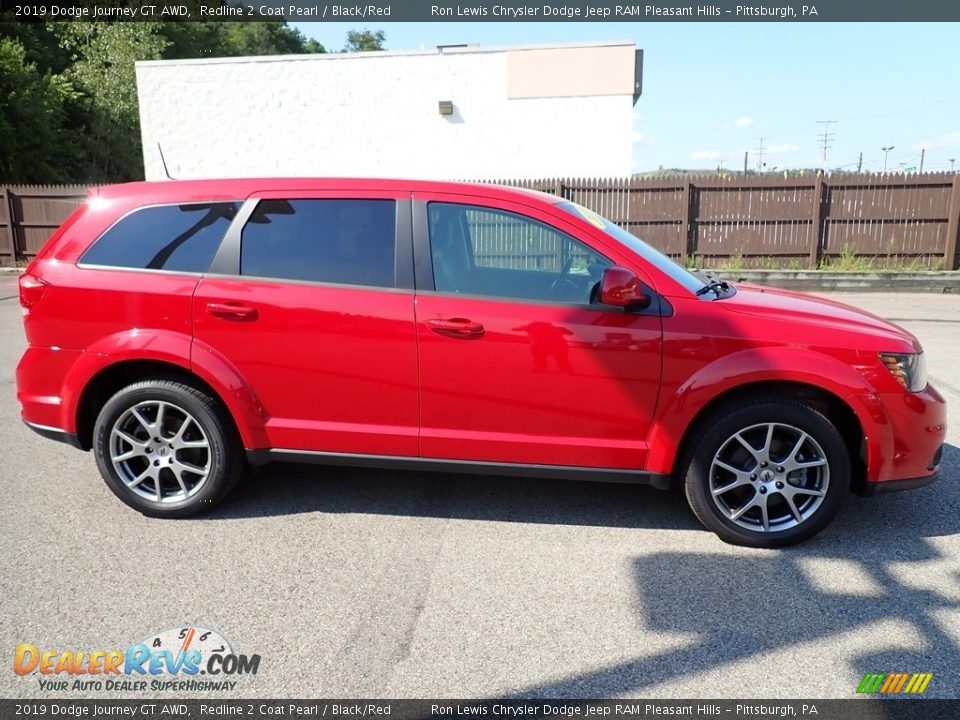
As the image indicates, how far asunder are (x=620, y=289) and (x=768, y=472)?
3.92 ft

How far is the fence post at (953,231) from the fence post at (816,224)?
8.09 ft

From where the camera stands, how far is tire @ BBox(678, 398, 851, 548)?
3354mm

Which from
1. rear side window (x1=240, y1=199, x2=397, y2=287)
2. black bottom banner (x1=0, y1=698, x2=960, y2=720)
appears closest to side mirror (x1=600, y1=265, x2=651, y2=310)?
rear side window (x1=240, y1=199, x2=397, y2=287)

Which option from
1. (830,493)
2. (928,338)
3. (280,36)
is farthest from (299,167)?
(280,36)

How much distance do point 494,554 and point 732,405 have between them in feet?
4.57

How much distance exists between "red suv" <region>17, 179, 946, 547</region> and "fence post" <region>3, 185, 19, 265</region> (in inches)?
613

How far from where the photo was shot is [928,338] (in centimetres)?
877

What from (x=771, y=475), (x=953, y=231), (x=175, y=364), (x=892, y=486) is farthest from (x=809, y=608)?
(x=953, y=231)

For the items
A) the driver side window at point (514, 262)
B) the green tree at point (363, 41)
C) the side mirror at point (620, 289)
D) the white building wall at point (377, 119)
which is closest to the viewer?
the side mirror at point (620, 289)

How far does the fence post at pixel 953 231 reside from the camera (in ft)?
46.0

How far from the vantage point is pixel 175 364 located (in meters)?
3.66

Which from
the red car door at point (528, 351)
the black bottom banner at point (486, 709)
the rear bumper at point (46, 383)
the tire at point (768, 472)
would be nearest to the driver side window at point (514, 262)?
the red car door at point (528, 351)

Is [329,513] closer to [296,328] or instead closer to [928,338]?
[296,328]

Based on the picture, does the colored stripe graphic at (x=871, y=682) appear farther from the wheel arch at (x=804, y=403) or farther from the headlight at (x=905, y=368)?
the headlight at (x=905, y=368)
